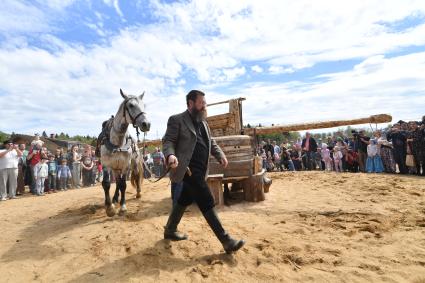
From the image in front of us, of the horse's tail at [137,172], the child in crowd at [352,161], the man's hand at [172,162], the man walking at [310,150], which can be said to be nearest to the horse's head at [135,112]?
the horse's tail at [137,172]

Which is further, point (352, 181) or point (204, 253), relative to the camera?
point (352, 181)

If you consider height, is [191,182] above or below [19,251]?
above

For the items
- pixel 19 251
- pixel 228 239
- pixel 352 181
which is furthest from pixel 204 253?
pixel 352 181

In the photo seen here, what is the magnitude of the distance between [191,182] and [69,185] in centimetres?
1278

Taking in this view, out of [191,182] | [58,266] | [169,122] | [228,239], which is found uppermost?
[169,122]

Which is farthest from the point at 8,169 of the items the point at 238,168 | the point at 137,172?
the point at 238,168

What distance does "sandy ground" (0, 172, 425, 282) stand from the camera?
149 inches

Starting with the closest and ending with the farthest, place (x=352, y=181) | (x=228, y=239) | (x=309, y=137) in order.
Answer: (x=228, y=239) < (x=352, y=181) < (x=309, y=137)

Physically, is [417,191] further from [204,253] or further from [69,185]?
[69,185]

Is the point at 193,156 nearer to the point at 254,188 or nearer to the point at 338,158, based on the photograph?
the point at 254,188

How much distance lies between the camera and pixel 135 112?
646 cm

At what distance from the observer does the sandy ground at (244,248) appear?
3.79 m

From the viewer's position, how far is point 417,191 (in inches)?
327

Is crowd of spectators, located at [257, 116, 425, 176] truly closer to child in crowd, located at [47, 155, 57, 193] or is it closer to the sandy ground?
the sandy ground
